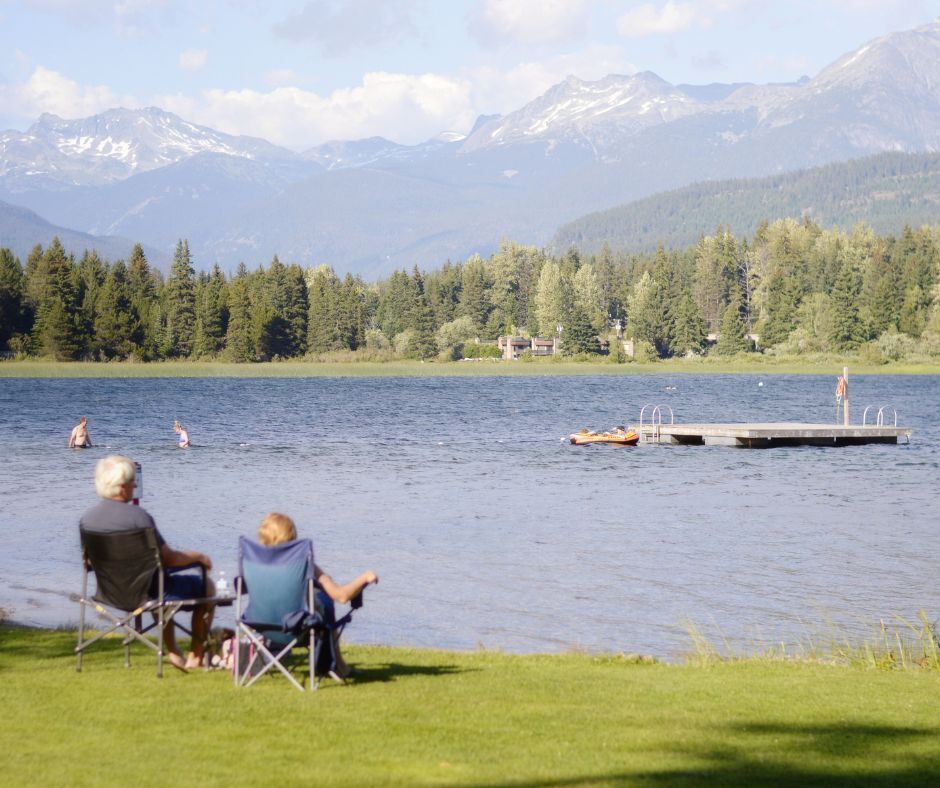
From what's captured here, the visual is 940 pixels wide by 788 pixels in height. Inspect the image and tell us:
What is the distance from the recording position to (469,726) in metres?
8.73

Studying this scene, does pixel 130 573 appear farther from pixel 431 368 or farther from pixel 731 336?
pixel 731 336

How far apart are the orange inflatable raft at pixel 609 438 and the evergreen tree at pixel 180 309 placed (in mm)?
78467

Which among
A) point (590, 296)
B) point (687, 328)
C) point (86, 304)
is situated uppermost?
point (590, 296)

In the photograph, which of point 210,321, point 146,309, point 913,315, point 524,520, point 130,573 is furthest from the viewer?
point 913,315

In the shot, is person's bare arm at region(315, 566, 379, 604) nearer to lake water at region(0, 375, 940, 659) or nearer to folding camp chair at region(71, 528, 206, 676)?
folding camp chair at region(71, 528, 206, 676)

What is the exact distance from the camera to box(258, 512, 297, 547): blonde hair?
1008 cm

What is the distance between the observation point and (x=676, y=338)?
145m

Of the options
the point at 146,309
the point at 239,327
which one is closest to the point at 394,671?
the point at 146,309

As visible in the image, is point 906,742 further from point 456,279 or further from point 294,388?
point 456,279

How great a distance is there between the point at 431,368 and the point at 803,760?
12654 cm

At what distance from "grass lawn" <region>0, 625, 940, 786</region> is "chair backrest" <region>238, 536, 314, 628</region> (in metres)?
0.58

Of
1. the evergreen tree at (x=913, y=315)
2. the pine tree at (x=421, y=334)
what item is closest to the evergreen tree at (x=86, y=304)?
the pine tree at (x=421, y=334)

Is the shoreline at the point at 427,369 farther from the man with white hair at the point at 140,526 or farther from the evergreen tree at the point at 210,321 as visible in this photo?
the man with white hair at the point at 140,526

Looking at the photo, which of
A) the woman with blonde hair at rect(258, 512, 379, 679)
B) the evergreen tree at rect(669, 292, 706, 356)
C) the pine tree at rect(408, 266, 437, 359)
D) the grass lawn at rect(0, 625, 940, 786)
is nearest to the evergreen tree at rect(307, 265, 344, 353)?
the pine tree at rect(408, 266, 437, 359)
